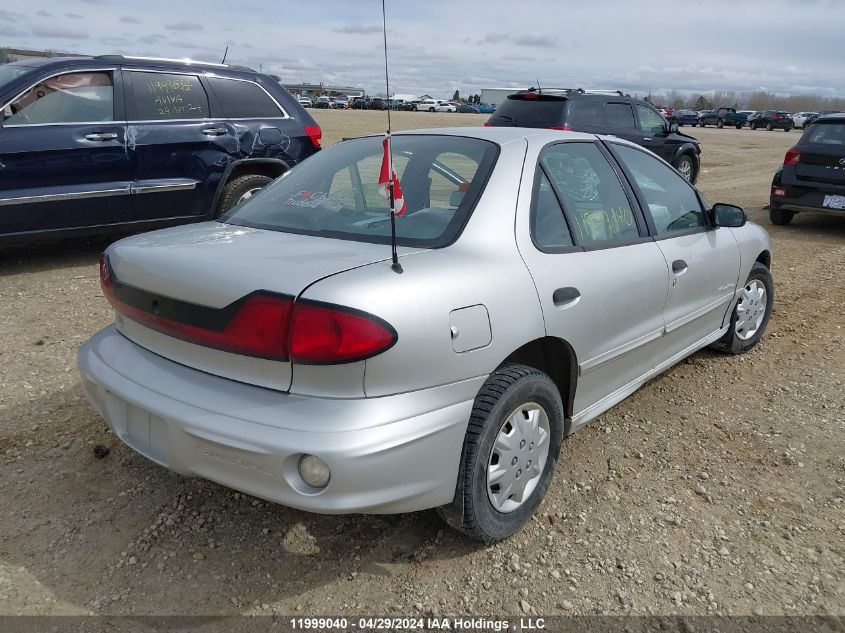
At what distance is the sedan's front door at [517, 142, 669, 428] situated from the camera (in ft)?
9.11

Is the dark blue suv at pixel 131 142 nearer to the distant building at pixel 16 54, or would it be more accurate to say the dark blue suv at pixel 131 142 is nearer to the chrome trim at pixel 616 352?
the distant building at pixel 16 54

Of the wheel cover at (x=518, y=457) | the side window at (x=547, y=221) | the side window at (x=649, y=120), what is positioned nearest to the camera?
the wheel cover at (x=518, y=457)

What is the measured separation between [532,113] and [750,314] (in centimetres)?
698

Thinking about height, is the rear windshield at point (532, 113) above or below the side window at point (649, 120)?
above

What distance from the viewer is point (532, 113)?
1088 cm

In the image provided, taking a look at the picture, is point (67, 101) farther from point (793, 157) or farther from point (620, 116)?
point (620, 116)

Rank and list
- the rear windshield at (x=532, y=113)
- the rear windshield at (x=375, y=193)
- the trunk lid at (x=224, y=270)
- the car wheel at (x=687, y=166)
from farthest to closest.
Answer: the car wheel at (x=687, y=166)
the rear windshield at (x=532, y=113)
the rear windshield at (x=375, y=193)
the trunk lid at (x=224, y=270)

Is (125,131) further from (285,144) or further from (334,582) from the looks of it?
(334,582)

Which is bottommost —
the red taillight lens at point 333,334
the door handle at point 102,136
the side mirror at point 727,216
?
the side mirror at point 727,216

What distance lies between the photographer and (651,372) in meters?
3.59

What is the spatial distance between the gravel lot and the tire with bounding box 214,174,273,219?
3.01 m

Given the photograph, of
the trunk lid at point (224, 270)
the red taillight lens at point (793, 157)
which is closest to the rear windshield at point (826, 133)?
the red taillight lens at point (793, 157)

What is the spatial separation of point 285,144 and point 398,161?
4.30m

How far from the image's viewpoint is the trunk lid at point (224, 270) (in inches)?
87.7
